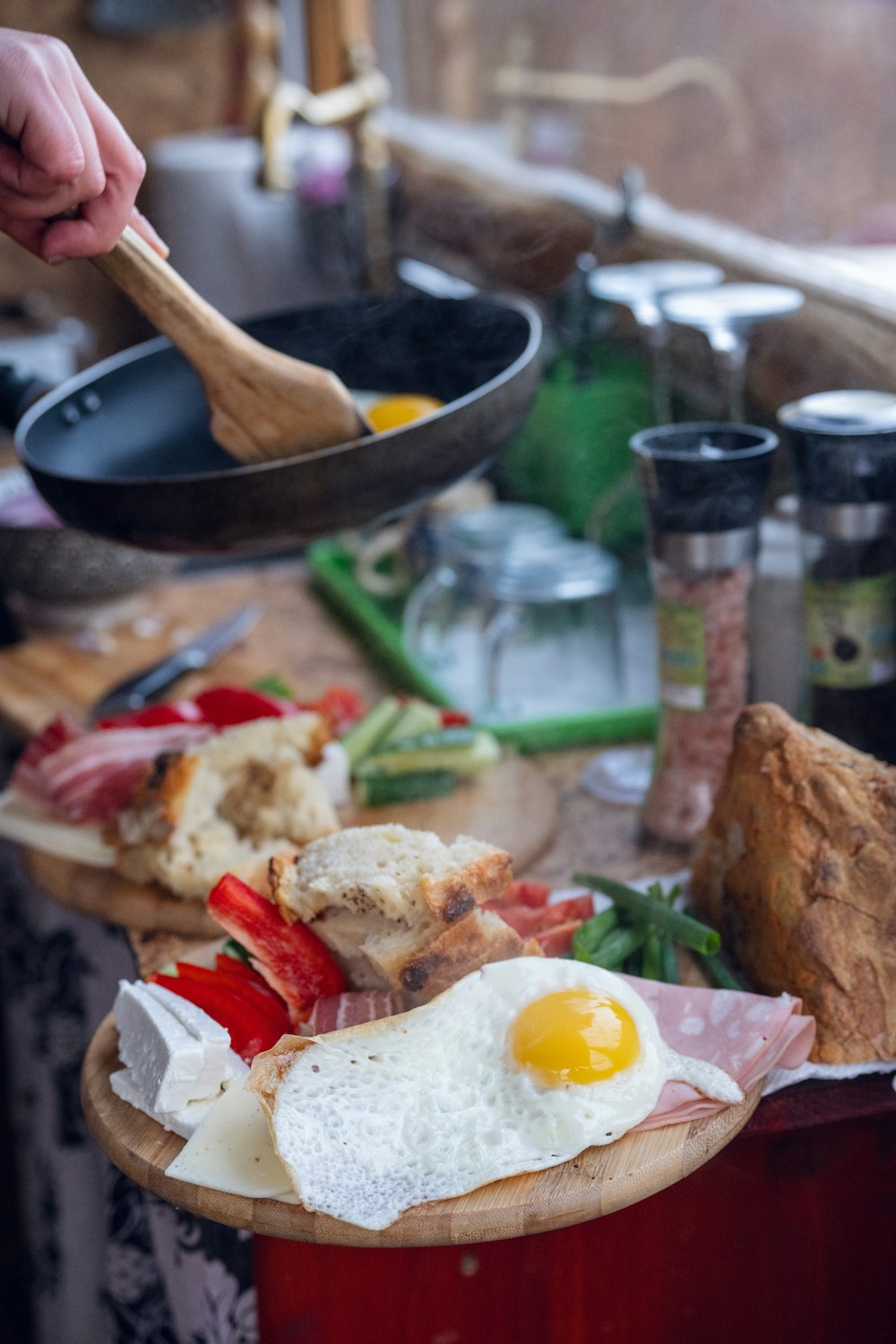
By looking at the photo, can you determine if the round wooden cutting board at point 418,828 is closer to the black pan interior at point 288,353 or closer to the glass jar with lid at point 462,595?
the glass jar with lid at point 462,595

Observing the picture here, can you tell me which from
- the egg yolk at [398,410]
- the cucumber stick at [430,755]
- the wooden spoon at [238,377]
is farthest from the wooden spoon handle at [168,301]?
the cucumber stick at [430,755]

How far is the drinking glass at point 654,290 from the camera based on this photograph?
5.88ft

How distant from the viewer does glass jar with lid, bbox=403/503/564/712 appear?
2037 millimetres

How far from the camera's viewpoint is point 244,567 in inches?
113

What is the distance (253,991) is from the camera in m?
1.17

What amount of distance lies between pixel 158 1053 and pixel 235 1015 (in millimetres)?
99

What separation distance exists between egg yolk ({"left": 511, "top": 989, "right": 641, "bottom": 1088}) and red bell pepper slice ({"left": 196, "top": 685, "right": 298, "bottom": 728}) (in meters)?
0.75

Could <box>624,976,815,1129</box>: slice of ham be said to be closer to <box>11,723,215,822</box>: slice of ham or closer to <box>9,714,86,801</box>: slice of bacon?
<box>11,723,215,822</box>: slice of ham

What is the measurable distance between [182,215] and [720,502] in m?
A: 3.22

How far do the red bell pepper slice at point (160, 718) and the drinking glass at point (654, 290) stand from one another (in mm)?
827

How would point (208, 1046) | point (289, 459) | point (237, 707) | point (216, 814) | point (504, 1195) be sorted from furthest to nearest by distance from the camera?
point (237, 707) < point (216, 814) < point (289, 459) < point (208, 1046) < point (504, 1195)

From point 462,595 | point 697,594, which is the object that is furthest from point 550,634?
point 697,594

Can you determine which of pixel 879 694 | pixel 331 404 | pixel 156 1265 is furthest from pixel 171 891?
pixel 879 694

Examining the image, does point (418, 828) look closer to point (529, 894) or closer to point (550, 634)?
point (529, 894)
